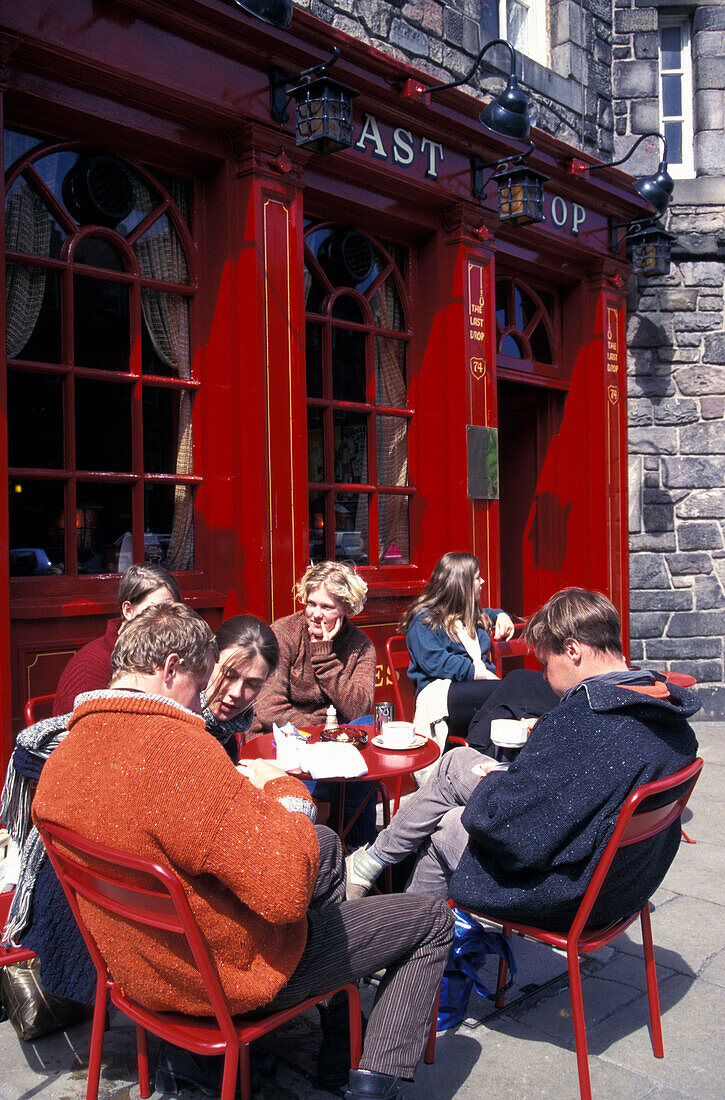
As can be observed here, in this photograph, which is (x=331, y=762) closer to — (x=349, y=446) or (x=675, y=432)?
(x=349, y=446)

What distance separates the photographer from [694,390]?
7.84 m

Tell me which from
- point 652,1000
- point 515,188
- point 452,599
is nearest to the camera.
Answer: point 652,1000

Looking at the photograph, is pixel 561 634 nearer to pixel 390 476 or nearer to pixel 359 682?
pixel 359 682

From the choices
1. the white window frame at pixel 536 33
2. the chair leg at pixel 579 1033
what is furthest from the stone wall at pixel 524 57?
the chair leg at pixel 579 1033

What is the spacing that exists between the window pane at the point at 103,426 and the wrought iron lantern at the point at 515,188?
2844 mm

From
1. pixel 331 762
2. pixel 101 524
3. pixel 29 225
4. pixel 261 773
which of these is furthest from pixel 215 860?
pixel 29 225

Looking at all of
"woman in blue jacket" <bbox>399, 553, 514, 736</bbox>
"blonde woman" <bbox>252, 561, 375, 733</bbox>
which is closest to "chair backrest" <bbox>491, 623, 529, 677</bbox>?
"woman in blue jacket" <bbox>399, 553, 514, 736</bbox>

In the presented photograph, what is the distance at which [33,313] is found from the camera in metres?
4.16

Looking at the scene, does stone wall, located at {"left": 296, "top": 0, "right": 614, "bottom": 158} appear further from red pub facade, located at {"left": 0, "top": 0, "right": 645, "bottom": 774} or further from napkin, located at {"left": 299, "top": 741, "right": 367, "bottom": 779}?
napkin, located at {"left": 299, "top": 741, "right": 367, "bottom": 779}

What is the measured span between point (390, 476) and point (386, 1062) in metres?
4.07

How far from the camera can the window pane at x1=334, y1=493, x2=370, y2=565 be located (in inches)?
219

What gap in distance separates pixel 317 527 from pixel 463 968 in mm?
3039

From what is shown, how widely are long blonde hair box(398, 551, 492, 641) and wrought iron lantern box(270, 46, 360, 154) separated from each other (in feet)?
7.23

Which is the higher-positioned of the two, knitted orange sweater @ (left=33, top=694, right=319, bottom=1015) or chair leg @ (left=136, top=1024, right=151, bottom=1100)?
knitted orange sweater @ (left=33, top=694, right=319, bottom=1015)
